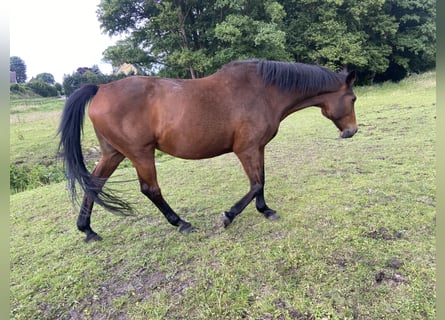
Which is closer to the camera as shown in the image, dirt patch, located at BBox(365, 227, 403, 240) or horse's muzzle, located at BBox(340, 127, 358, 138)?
dirt patch, located at BBox(365, 227, 403, 240)

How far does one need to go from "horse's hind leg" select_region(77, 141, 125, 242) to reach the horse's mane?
64.4 inches

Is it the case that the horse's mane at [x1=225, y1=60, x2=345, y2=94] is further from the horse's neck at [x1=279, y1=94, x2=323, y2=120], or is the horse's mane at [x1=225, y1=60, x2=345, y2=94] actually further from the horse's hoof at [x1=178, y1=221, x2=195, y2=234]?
the horse's hoof at [x1=178, y1=221, x2=195, y2=234]

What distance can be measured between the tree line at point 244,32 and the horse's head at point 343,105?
39.6ft

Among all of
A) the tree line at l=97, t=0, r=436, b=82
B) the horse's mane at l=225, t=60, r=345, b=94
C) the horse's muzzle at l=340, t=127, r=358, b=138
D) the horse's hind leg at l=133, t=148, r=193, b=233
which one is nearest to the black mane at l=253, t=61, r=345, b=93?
the horse's mane at l=225, t=60, r=345, b=94

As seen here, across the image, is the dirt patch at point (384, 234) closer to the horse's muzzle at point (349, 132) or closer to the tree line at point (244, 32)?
the horse's muzzle at point (349, 132)

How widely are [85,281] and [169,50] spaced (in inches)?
669

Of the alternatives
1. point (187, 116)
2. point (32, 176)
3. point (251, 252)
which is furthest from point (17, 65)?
point (251, 252)

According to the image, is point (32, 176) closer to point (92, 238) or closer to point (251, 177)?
point (92, 238)

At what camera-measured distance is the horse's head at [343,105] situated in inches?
119

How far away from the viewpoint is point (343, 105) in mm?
3068

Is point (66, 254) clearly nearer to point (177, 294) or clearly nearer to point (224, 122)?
point (177, 294)

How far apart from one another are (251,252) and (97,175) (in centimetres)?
179

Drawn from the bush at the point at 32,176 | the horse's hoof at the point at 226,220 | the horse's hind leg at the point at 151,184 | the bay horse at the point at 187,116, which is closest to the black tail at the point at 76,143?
the bay horse at the point at 187,116

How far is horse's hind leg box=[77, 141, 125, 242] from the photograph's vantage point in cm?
280
